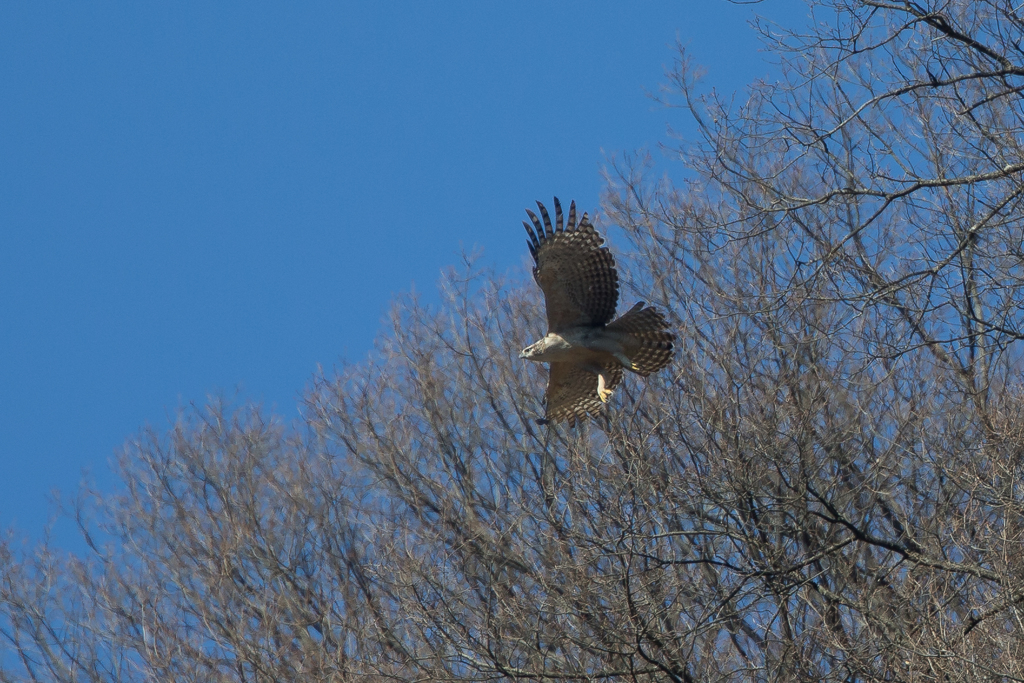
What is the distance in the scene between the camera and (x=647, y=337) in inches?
390

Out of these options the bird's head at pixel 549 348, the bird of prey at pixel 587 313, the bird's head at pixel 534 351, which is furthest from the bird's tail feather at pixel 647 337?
the bird's head at pixel 534 351

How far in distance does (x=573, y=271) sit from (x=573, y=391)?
3.99 feet

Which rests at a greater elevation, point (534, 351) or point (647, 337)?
point (534, 351)

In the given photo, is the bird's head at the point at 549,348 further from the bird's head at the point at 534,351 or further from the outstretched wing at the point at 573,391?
the outstretched wing at the point at 573,391

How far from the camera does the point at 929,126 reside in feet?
34.6

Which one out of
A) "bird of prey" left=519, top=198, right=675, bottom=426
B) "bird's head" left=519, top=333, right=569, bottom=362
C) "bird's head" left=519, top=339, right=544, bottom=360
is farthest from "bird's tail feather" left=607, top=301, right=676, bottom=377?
"bird's head" left=519, top=339, right=544, bottom=360

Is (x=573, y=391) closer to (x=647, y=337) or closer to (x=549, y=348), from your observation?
(x=549, y=348)

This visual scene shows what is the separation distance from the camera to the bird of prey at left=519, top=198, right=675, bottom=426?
31.8 feet

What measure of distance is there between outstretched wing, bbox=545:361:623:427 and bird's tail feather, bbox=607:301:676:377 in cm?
31

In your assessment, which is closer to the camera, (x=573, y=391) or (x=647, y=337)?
(x=647, y=337)

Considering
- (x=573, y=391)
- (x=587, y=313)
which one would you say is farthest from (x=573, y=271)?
(x=573, y=391)

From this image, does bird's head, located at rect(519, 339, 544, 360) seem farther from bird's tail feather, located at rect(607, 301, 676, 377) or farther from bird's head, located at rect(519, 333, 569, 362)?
bird's tail feather, located at rect(607, 301, 676, 377)

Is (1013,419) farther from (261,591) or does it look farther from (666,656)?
(261,591)

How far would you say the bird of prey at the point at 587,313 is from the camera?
9.69 m
